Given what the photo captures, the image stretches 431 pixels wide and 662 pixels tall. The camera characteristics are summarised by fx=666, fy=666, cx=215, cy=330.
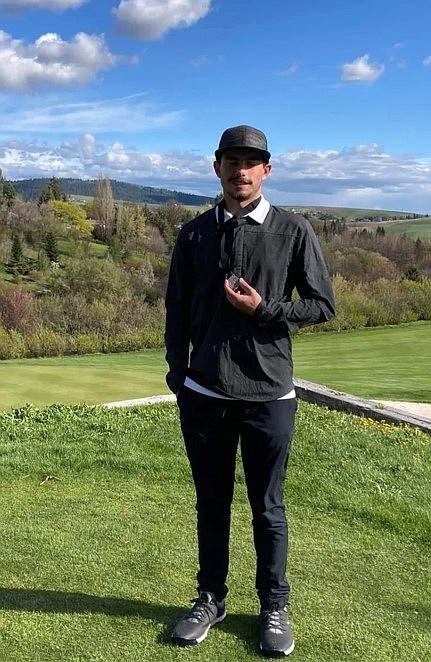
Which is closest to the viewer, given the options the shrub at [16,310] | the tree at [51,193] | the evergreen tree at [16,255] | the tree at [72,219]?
the shrub at [16,310]

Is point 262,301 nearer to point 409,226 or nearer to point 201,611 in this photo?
point 201,611

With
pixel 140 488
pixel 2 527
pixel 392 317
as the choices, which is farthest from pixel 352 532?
pixel 392 317

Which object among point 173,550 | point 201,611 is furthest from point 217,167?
point 173,550

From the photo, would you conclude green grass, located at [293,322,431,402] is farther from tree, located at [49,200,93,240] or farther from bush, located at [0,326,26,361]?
tree, located at [49,200,93,240]

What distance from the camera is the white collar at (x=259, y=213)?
271 centimetres

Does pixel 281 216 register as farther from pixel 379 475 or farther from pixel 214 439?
pixel 379 475

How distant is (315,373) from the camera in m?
19.8

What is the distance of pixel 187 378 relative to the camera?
287 centimetres

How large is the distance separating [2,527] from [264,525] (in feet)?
6.89

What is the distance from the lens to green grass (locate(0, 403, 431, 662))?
2.83m

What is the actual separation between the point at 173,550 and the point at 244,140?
2359 millimetres

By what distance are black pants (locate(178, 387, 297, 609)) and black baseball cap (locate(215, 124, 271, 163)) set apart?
1.02 m

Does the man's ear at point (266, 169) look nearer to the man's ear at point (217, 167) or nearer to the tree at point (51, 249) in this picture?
the man's ear at point (217, 167)

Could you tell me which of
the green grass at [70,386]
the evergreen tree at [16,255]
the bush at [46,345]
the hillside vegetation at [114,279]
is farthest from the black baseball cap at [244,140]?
the evergreen tree at [16,255]
